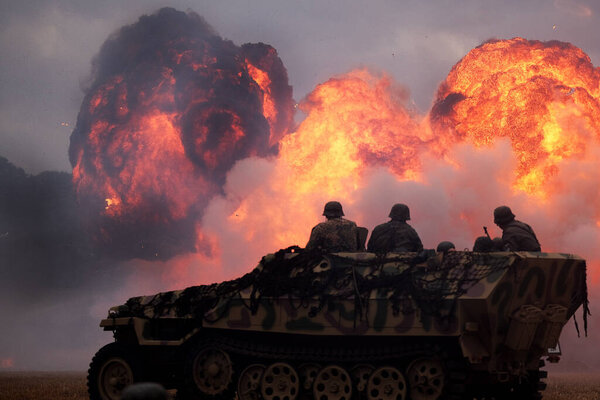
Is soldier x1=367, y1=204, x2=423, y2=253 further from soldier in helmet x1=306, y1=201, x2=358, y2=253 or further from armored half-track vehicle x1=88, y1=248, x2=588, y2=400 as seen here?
armored half-track vehicle x1=88, y1=248, x2=588, y2=400

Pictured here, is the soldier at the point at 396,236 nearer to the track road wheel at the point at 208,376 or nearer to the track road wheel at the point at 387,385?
the track road wheel at the point at 387,385

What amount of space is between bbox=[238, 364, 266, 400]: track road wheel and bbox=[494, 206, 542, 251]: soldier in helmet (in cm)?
564

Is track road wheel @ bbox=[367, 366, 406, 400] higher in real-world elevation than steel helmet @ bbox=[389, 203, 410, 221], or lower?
lower

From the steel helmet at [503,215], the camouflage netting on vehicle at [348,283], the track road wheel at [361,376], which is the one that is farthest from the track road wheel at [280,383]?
the steel helmet at [503,215]

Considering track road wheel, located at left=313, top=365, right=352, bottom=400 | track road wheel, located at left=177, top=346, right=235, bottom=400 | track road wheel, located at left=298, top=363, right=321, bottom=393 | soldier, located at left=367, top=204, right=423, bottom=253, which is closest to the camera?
track road wheel, located at left=313, top=365, right=352, bottom=400

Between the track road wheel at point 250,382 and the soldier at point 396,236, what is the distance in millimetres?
3417

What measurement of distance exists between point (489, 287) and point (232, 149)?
44.8 meters

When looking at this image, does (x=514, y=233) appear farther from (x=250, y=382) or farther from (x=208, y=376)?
(x=208, y=376)

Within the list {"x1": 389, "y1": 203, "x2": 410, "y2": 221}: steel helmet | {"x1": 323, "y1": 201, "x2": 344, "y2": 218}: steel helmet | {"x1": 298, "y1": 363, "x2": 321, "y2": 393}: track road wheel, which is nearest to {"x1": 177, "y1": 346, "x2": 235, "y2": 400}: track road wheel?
{"x1": 298, "y1": 363, "x2": 321, "y2": 393}: track road wheel

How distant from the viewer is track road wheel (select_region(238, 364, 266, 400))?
41.6ft

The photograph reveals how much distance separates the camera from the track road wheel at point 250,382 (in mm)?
12688

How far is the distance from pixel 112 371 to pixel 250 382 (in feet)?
10.4

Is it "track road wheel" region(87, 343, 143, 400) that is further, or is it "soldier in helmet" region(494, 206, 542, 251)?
"track road wheel" region(87, 343, 143, 400)

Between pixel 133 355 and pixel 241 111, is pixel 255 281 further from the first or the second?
pixel 241 111
